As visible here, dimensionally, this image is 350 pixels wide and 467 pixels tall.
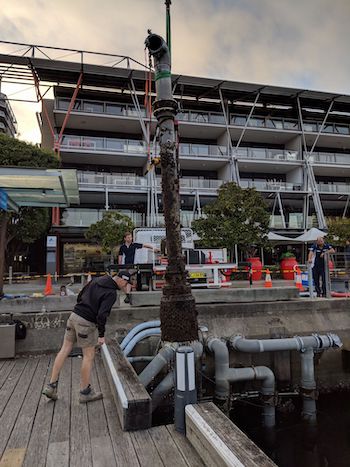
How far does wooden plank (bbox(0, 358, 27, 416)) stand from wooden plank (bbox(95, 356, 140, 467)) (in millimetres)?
1234

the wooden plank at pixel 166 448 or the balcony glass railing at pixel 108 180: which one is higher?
the balcony glass railing at pixel 108 180

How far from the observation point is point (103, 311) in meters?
4.09

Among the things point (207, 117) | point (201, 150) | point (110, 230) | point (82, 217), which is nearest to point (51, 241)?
point (82, 217)

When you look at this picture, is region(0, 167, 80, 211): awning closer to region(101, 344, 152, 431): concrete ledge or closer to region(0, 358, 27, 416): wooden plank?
region(0, 358, 27, 416): wooden plank

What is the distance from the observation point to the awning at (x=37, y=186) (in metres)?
7.35

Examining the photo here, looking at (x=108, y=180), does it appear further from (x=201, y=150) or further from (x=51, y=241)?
(x=201, y=150)

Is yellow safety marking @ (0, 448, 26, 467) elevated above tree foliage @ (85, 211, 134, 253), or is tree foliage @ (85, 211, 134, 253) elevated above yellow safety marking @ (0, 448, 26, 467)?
tree foliage @ (85, 211, 134, 253)

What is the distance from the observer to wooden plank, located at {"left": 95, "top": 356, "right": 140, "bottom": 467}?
290 centimetres

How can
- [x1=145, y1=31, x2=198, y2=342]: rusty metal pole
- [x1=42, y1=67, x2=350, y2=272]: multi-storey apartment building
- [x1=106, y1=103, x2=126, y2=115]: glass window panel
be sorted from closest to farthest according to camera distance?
[x1=145, y1=31, x2=198, y2=342]: rusty metal pole
[x1=42, y1=67, x2=350, y2=272]: multi-storey apartment building
[x1=106, y1=103, x2=126, y2=115]: glass window panel

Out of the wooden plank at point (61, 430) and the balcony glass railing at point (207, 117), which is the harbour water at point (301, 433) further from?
the balcony glass railing at point (207, 117)

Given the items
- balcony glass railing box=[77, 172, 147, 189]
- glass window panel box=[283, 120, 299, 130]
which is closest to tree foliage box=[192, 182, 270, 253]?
balcony glass railing box=[77, 172, 147, 189]

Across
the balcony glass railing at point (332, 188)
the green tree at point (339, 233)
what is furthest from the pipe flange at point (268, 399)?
the balcony glass railing at point (332, 188)

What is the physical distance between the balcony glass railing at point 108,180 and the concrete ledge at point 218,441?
24093mm

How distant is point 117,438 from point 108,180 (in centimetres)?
2430
